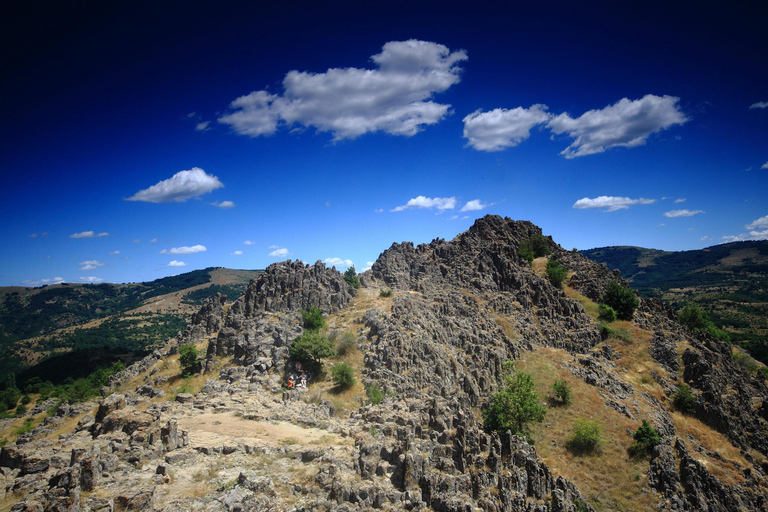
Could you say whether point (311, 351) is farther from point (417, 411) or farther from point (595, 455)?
point (595, 455)

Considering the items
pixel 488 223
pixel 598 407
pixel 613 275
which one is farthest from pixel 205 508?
pixel 613 275

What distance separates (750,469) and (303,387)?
50.2 meters

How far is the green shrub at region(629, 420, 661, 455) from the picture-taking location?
1550 inches

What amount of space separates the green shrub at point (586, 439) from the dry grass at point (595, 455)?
2.16 feet

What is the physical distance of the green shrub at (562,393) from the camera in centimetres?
4850

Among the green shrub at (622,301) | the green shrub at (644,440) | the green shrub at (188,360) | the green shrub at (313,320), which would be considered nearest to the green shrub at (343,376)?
the green shrub at (313,320)

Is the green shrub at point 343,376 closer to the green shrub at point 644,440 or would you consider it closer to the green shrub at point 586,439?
the green shrub at point 586,439

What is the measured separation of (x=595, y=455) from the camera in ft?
133

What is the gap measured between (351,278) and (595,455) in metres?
46.1

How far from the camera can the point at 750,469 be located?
3866 cm

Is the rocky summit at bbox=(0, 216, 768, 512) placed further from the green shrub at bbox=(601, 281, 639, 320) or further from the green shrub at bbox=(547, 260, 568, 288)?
the green shrub at bbox=(601, 281, 639, 320)

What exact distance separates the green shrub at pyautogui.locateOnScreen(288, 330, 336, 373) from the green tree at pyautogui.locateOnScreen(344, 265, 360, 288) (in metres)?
23.6

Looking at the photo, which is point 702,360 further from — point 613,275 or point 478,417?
point 478,417

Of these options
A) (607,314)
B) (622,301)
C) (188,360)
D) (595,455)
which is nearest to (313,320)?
(188,360)
